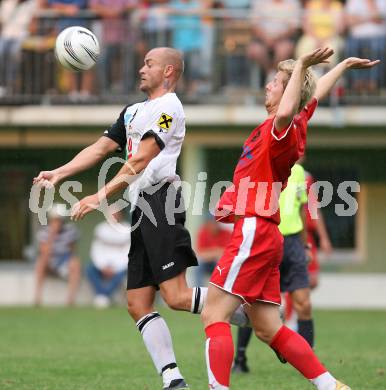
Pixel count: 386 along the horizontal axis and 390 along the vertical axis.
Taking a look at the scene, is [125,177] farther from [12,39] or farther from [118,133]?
[12,39]

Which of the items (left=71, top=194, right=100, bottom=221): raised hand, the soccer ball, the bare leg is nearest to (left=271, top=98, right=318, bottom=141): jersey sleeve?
(left=71, top=194, right=100, bottom=221): raised hand

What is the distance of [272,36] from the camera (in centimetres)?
1931

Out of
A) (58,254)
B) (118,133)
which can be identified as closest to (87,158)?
(118,133)

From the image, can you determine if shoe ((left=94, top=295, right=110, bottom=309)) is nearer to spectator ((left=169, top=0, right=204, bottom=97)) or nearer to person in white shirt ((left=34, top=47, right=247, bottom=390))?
spectator ((left=169, top=0, right=204, bottom=97))

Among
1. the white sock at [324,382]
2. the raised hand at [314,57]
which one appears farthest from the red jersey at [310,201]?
the raised hand at [314,57]

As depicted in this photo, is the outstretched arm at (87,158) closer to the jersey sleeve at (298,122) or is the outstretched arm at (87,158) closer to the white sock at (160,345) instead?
the white sock at (160,345)

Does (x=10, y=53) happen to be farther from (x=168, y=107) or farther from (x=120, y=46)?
(x=168, y=107)

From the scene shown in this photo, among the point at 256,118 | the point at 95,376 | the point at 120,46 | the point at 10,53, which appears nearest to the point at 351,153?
the point at 256,118

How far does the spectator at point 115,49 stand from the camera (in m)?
19.4

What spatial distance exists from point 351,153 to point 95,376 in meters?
13.6

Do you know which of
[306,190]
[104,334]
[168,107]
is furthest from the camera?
[104,334]

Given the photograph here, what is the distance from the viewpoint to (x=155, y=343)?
24.5 feet

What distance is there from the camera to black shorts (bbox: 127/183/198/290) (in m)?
7.43

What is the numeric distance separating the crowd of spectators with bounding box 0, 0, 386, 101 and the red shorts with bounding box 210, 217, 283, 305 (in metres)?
12.6
